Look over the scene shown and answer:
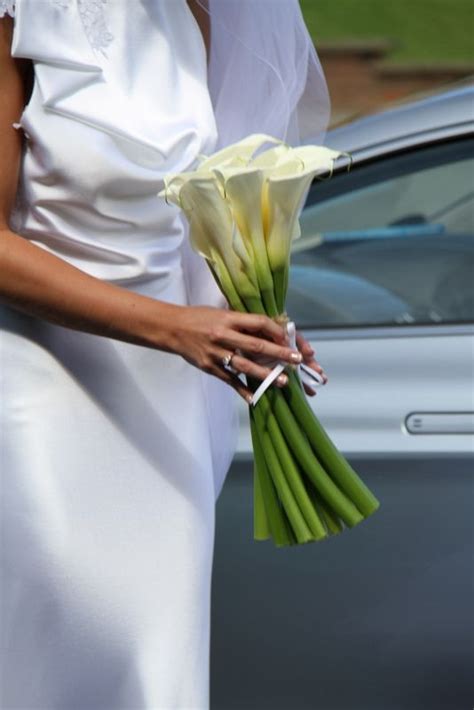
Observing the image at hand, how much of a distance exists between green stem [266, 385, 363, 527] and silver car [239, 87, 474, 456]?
0.75 meters

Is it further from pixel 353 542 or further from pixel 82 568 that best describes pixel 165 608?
pixel 353 542

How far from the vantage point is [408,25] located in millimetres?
15227

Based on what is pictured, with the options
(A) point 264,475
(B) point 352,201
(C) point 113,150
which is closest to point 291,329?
(A) point 264,475

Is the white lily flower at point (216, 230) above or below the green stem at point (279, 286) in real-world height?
above

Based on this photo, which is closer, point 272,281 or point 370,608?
point 272,281

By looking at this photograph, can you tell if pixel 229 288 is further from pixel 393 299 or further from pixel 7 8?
pixel 393 299

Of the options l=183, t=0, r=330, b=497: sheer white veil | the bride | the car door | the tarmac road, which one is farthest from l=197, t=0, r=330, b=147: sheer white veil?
the tarmac road

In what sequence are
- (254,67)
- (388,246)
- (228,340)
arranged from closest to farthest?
(228,340) → (254,67) → (388,246)

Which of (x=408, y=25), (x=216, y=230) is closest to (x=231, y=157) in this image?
(x=216, y=230)

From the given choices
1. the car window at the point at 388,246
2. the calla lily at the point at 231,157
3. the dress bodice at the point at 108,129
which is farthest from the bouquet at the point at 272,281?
the car window at the point at 388,246

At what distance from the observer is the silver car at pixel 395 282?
114 inches

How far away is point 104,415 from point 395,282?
1302 mm

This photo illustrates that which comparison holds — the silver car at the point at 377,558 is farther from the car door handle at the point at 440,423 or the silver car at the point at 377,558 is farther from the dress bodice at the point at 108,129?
the dress bodice at the point at 108,129

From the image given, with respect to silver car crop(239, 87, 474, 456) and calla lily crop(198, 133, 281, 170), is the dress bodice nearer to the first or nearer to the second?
calla lily crop(198, 133, 281, 170)
